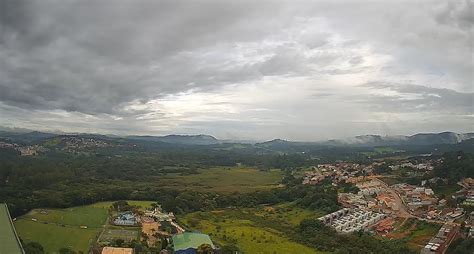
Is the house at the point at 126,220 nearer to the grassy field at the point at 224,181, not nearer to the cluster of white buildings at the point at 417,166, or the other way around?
the grassy field at the point at 224,181

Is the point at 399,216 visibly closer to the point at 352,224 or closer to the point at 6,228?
the point at 352,224

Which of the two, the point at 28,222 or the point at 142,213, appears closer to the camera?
the point at 28,222

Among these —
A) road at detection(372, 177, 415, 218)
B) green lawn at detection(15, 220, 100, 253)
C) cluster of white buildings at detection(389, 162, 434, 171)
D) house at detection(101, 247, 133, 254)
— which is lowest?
green lawn at detection(15, 220, 100, 253)

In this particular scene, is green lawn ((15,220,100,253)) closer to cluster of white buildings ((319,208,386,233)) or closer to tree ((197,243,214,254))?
tree ((197,243,214,254))

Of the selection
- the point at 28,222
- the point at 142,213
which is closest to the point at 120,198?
the point at 142,213

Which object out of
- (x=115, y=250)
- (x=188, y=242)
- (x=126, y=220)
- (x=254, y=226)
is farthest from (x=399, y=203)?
(x=115, y=250)

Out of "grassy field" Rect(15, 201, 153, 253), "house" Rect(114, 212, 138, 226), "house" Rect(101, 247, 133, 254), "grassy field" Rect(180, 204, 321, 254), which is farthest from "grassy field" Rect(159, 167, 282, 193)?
"house" Rect(101, 247, 133, 254)
